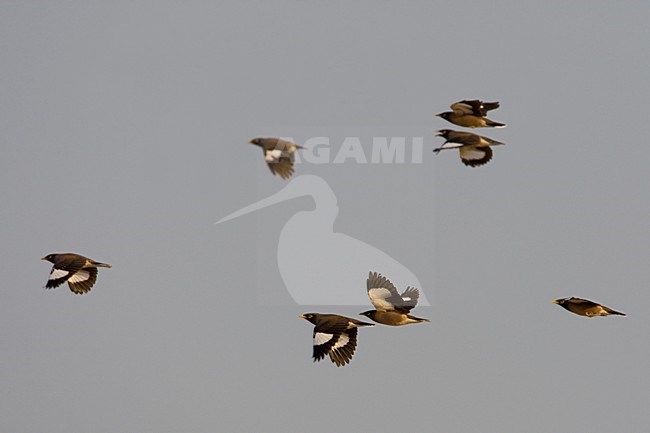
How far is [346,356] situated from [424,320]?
3.07 feet

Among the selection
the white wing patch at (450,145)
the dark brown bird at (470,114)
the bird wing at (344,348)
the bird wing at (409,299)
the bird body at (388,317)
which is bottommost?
the bird wing at (344,348)

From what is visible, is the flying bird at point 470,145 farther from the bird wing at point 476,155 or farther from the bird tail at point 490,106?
the bird tail at point 490,106

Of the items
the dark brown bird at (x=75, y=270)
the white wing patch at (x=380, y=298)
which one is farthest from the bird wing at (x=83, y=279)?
the white wing patch at (x=380, y=298)

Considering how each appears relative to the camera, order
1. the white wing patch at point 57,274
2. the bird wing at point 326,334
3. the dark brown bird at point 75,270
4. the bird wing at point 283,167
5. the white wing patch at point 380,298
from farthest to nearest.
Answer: the dark brown bird at point 75,270, the white wing patch at point 57,274, the white wing patch at point 380,298, the bird wing at point 283,167, the bird wing at point 326,334

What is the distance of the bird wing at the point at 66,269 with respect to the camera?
1701 centimetres

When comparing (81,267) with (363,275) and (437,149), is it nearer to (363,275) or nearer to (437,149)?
(437,149)

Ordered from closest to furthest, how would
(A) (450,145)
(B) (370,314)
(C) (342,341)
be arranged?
(C) (342,341) < (A) (450,145) < (B) (370,314)

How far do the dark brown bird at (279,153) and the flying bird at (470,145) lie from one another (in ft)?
5.80

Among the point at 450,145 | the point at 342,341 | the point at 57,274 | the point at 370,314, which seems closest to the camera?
the point at 342,341

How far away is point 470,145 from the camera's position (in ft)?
54.4

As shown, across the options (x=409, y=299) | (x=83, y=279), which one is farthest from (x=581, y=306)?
(x=83, y=279)

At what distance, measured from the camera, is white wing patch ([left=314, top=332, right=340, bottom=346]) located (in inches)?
620

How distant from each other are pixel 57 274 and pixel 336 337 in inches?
138

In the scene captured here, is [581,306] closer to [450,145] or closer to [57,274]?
[450,145]
